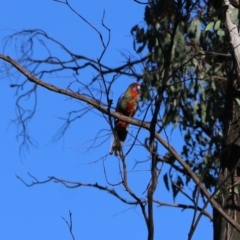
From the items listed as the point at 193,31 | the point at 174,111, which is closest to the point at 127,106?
the point at 174,111

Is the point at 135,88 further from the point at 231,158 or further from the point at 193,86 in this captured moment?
the point at 231,158

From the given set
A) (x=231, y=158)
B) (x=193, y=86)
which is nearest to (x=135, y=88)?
(x=193, y=86)

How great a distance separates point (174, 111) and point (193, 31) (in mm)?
875

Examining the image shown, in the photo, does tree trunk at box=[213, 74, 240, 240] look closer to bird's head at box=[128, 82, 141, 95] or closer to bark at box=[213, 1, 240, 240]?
bark at box=[213, 1, 240, 240]

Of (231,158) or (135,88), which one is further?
(135,88)

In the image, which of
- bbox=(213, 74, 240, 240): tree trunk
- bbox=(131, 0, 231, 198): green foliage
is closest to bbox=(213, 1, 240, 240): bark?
bbox=(213, 74, 240, 240): tree trunk

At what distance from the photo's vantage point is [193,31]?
7.69m

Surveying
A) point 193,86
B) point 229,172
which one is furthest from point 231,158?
point 193,86

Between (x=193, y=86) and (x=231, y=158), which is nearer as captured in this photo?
(x=231, y=158)

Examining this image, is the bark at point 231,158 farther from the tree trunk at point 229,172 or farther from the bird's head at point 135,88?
the bird's head at point 135,88

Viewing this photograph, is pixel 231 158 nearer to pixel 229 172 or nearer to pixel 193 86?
pixel 229 172

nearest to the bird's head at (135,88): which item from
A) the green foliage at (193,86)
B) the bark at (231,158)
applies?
the green foliage at (193,86)

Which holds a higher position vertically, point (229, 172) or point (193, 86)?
point (193, 86)

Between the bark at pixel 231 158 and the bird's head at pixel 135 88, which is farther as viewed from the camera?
the bird's head at pixel 135 88
